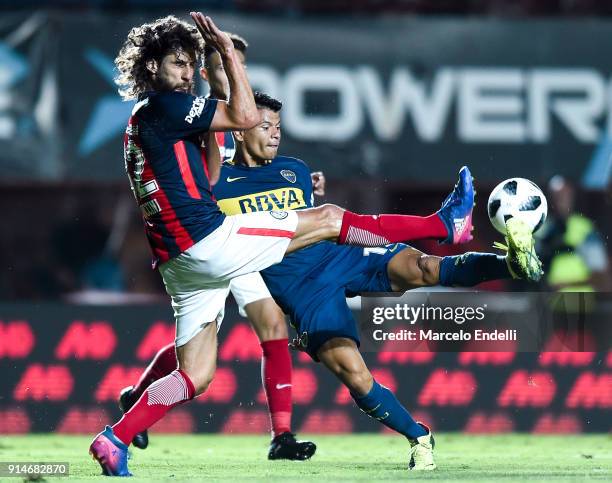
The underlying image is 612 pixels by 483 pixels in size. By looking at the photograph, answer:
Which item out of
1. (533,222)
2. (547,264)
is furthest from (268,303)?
(547,264)

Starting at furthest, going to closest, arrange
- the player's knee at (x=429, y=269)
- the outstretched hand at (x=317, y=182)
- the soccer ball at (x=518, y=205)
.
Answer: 1. the outstretched hand at (x=317, y=182)
2. the player's knee at (x=429, y=269)
3. the soccer ball at (x=518, y=205)

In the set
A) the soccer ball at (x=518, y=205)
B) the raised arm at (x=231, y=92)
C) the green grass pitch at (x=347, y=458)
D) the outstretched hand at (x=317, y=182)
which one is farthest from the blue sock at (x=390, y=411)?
the raised arm at (x=231, y=92)

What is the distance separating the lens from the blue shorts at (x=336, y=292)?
6.99 meters

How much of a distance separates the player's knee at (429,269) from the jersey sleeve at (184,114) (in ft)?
4.49

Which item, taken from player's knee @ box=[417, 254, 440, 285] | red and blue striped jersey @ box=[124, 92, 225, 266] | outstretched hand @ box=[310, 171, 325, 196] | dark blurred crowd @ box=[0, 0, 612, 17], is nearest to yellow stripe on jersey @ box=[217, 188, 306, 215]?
outstretched hand @ box=[310, 171, 325, 196]

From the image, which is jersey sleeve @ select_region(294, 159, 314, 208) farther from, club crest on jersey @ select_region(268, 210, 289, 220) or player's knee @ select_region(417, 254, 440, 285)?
club crest on jersey @ select_region(268, 210, 289, 220)

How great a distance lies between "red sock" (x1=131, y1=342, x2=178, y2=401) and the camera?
7375 millimetres

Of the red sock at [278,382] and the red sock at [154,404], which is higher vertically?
the red sock at [154,404]

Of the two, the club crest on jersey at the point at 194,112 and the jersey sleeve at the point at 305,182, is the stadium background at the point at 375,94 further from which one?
the club crest on jersey at the point at 194,112

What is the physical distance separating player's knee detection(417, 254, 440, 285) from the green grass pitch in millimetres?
875

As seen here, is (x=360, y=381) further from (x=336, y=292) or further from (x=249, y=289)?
(x=249, y=289)

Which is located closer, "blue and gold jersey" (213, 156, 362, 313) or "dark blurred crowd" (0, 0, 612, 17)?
"blue and gold jersey" (213, 156, 362, 313)

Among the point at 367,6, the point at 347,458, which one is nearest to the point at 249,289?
the point at 347,458

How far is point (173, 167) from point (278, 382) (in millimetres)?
1639
